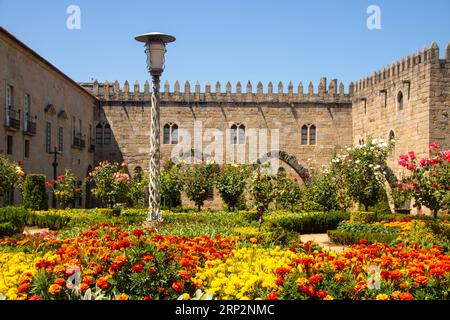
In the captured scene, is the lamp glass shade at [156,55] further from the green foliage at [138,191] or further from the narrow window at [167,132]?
the narrow window at [167,132]

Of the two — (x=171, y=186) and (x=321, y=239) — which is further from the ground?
(x=171, y=186)

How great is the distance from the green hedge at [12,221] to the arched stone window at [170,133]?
49.0 ft

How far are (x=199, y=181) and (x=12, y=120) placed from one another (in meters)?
8.03

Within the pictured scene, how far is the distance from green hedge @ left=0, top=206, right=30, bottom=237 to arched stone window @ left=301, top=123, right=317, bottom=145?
57.9 feet

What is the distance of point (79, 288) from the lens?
4.87m

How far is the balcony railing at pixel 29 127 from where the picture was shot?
20888 mm

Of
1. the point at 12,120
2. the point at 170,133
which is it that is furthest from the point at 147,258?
the point at 170,133

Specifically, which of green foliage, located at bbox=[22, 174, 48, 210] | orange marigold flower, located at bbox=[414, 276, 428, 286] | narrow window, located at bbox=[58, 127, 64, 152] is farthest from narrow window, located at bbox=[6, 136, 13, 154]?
orange marigold flower, located at bbox=[414, 276, 428, 286]

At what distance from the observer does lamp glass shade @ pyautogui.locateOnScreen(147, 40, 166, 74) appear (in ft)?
41.7

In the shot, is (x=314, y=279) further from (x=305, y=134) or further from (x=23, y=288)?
(x=305, y=134)

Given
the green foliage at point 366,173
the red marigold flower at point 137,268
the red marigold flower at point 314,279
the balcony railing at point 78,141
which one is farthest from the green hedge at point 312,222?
the balcony railing at point 78,141

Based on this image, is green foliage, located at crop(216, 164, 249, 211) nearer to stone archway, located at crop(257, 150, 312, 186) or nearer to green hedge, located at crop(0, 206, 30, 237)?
stone archway, located at crop(257, 150, 312, 186)

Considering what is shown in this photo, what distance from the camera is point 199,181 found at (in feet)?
78.3
